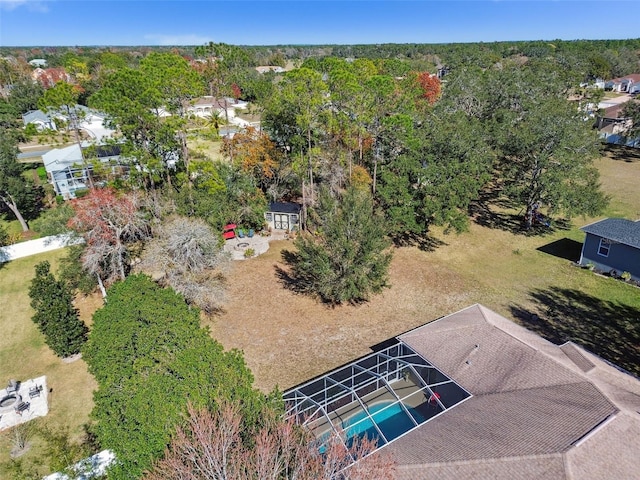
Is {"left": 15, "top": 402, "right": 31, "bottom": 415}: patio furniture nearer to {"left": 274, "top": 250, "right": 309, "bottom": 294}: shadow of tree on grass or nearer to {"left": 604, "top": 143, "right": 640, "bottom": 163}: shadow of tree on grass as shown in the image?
{"left": 274, "top": 250, "right": 309, "bottom": 294}: shadow of tree on grass

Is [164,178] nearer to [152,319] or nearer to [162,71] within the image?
[162,71]

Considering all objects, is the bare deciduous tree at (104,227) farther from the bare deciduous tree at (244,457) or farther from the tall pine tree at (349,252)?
the bare deciduous tree at (244,457)

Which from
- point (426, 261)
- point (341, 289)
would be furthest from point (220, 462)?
point (426, 261)

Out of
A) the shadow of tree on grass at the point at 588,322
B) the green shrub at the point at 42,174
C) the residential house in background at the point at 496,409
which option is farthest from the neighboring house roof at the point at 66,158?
the shadow of tree on grass at the point at 588,322

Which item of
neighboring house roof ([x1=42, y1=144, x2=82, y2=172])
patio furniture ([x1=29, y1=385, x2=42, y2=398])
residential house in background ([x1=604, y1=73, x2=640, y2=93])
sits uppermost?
residential house in background ([x1=604, y1=73, x2=640, y2=93])

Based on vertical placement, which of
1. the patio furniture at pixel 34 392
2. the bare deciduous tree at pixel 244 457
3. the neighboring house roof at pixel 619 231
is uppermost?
the bare deciduous tree at pixel 244 457

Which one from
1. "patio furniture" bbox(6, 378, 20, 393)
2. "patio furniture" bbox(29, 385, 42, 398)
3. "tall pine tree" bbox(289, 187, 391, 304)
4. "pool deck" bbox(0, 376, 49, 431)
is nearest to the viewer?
"pool deck" bbox(0, 376, 49, 431)

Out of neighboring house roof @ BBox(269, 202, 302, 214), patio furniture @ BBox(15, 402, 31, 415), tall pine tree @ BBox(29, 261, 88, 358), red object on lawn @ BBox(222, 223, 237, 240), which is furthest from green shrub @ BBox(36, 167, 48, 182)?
patio furniture @ BBox(15, 402, 31, 415)
